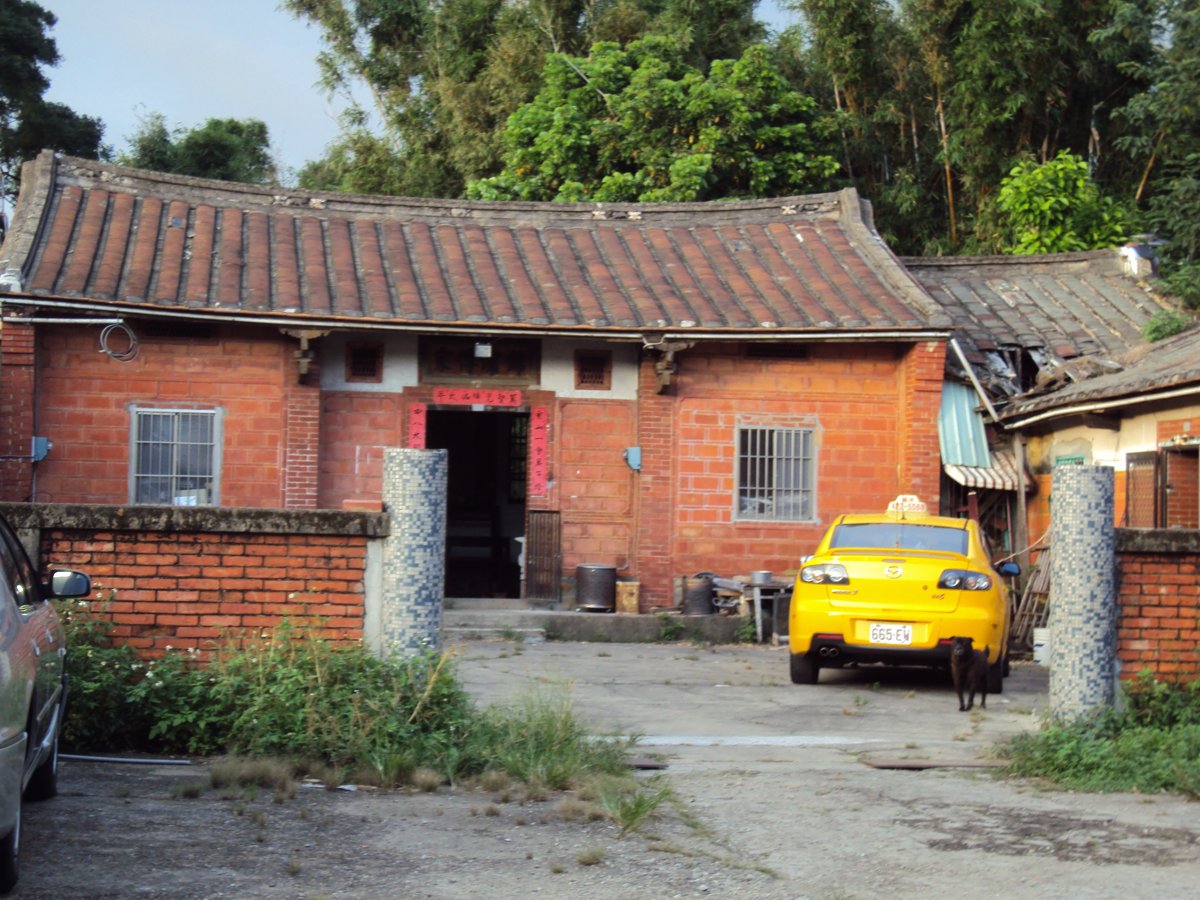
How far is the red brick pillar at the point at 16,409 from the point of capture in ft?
54.7

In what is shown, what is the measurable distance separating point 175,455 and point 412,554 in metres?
9.72

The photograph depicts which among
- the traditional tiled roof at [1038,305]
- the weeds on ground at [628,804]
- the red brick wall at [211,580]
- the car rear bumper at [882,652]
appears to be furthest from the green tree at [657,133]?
the weeds on ground at [628,804]

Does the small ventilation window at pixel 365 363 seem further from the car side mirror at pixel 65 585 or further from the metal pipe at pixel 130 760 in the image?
the car side mirror at pixel 65 585

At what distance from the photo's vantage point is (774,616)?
57.6 ft

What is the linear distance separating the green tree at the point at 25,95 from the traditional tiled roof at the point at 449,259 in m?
15.3

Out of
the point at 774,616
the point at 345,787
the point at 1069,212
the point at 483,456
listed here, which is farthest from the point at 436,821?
the point at 1069,212

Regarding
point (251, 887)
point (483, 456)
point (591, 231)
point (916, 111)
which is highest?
point (916, 111)

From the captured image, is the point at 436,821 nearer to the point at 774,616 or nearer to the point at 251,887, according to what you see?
the point at 251,887

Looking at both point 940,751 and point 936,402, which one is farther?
point 936,402

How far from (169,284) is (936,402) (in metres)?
9.49

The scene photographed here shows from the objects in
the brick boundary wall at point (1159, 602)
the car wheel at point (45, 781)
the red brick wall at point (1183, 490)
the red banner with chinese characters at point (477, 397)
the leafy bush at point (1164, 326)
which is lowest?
the car wheel at point (45, 781)

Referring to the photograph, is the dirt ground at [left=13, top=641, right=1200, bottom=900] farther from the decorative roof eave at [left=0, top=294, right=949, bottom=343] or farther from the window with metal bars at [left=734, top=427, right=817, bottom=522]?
the window with metal bars at [left=734, top=427, right=817, bottom=522]

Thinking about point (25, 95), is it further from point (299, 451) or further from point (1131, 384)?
point (1131, 384)

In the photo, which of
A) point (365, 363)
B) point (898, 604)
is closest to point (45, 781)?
point (898, 604)
